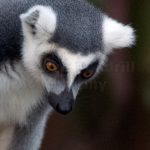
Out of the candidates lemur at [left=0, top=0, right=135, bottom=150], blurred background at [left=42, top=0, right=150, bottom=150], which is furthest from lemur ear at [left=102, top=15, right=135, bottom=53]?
blurred background at [left=42, top=0, right=150, bottom=150]

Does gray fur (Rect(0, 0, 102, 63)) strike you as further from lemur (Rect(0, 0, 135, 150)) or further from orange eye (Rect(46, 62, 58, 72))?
orange eye (Rect(46, 62, 58, 72))

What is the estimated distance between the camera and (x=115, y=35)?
5.43 meters

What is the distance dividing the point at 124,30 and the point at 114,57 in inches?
109

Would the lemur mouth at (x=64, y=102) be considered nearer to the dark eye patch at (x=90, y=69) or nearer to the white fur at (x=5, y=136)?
the dark eye patch at (x=90, y=69)

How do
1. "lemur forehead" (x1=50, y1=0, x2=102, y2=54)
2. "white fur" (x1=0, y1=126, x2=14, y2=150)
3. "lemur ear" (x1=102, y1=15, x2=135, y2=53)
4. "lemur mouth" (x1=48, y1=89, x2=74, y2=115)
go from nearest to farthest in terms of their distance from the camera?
"lemur mouth" (x1=48, y1=89, x2=74, y2=115) < "lemur forehead" (x1=50, y1=0, x2=102, y2=54) < "lemur ear" (x1=102, y1=15, x2=135, y2=53) < "white fur" (x1=0, y1=126, x2=14, y2=150)

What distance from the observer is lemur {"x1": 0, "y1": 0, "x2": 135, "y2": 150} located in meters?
5.05

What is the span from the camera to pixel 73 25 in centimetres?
511

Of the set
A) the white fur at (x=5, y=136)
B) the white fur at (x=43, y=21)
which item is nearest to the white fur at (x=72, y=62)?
the white fur at (x=43, y=21)

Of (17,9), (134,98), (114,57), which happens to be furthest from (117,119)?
(17,9)

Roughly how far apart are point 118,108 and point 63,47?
387 cm

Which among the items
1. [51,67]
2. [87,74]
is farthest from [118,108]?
[51,67]

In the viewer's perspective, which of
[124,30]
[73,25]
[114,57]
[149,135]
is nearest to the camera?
[73,25]

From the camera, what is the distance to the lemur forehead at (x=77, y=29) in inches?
200

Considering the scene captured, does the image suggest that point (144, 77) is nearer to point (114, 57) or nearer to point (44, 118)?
point (114, 57)
